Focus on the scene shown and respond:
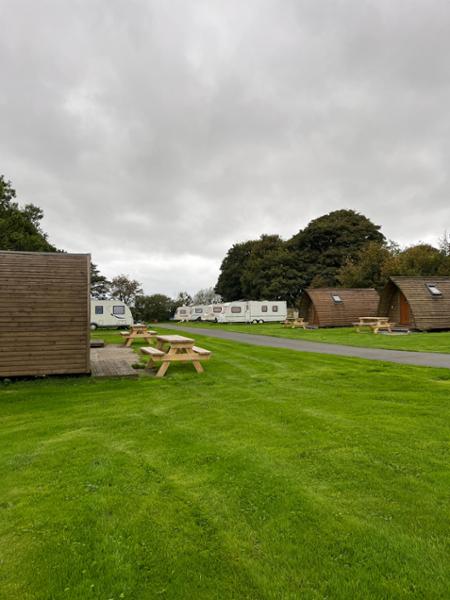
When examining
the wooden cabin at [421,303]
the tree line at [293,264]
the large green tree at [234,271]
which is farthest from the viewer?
the large green tree at [234,271]

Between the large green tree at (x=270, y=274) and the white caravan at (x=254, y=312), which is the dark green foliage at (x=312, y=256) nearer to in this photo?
the large green tree at (x=270, y=274)

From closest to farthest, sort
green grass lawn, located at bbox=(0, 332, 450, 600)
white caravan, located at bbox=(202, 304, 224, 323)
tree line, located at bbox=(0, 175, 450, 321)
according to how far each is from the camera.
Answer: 1. green grass lawn, located at bbox=(0, 332, 450, 600)
2. white caravan, located at bbox=(202, 304, 224, 323)
3. tree line, located at bbox=(0, 175, 450, 321)

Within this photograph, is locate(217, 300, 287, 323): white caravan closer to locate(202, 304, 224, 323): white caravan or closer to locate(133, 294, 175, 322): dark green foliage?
locate(202, 304, 224, 323): white caravan

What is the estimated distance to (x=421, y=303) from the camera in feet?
76.1

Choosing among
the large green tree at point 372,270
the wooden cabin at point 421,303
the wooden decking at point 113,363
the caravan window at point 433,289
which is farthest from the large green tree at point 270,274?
the wooden decking at point 113,363

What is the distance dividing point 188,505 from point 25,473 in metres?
1.82

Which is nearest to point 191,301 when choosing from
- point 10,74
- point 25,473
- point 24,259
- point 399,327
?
point 399,327

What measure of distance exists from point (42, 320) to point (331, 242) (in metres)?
52.3

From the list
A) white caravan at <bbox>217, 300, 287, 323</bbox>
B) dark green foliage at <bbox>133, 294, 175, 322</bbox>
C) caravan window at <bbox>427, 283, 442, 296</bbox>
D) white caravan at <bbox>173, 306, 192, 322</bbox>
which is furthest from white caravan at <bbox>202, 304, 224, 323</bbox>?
caravan window at <bbox>427, 283, 442, 296</bbox>

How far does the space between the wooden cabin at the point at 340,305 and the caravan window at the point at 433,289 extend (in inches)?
233

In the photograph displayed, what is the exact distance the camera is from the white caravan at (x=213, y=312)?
44719 mm

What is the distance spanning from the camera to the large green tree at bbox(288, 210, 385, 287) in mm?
55125

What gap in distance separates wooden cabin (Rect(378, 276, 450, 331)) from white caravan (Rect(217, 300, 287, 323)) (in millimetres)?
16764

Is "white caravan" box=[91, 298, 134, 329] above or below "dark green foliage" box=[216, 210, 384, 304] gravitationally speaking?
below
